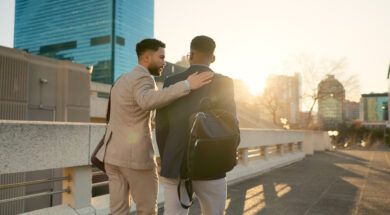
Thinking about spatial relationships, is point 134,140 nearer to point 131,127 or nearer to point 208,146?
point 131,127

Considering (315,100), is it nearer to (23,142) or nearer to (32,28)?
(23,142)

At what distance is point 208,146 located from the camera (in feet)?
6.23

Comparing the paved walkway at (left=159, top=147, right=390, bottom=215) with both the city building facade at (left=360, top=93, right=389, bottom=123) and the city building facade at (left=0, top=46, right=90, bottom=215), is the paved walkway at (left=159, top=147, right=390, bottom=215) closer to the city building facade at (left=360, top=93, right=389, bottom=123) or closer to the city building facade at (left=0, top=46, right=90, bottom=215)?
the city building facade at (left=0, top=46, right=90, bottom=215)

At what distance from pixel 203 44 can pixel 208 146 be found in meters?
0.73

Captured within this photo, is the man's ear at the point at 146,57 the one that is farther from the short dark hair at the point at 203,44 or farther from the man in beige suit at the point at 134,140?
the short dark hair at the point at 203,44

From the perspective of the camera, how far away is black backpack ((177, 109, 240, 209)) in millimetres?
1879

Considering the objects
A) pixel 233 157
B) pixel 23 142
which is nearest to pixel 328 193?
pixel 233 157

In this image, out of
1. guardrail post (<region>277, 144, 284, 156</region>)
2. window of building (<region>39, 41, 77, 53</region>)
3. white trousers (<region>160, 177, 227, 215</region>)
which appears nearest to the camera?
white trousers (<region>160, 177, 227, 215</region>)

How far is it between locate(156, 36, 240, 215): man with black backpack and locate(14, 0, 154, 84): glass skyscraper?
5040 inches

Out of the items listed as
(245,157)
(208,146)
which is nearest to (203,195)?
(208,146)

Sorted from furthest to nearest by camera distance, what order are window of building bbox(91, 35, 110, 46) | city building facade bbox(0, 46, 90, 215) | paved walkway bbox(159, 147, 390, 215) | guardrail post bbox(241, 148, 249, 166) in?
1. window of building bbox(91, 35, 110, 46)
2. city building facade bbox(0, 46, 90, 215)
3. guardrail post bbox(241, 148, 249, 166)
4. paved walkway bbox(159, 147, 390, 215)

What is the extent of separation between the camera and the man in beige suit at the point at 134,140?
2145 millimetres

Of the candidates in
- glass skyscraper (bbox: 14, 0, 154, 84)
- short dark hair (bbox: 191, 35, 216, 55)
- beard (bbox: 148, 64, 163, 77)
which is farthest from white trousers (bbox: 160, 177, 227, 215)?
glass skyscraper (bbox: 14, 0, 154, 84)

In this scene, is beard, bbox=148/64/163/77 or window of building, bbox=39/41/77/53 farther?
window of building, bbox=39/41/77/53
